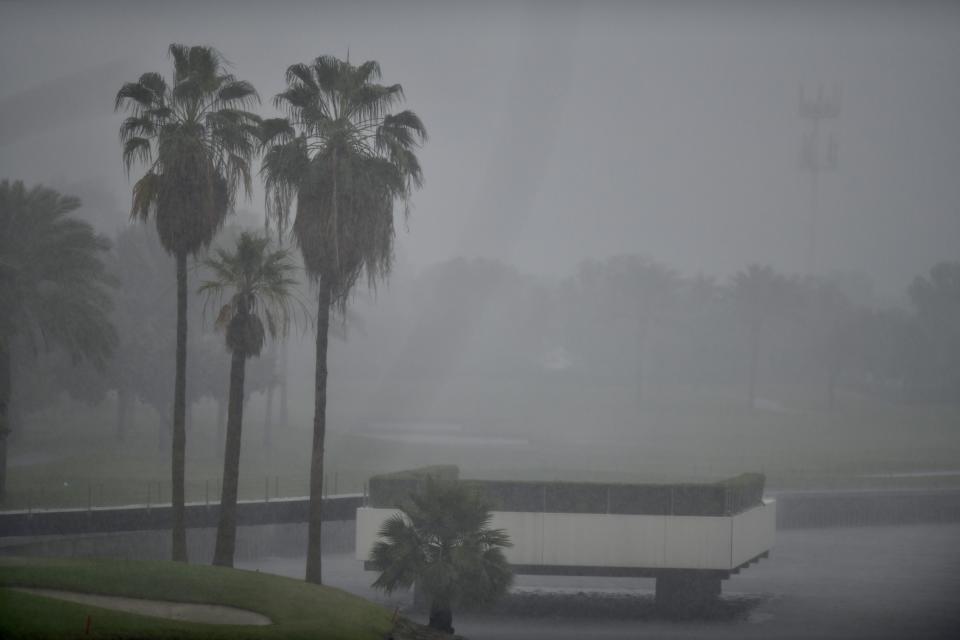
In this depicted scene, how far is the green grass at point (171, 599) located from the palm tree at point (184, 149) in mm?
6289

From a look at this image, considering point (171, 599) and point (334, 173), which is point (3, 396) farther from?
point (171, 599)

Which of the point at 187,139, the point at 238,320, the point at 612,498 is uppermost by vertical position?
the point at 187,139

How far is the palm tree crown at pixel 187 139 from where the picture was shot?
40094 millimetres

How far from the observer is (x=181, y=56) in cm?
4075

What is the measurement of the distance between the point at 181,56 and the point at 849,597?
36124 millimetres

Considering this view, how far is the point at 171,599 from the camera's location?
32.4 m

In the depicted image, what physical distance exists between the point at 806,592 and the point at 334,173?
97.8 feet

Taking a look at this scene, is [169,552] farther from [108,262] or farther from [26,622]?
[108,262]

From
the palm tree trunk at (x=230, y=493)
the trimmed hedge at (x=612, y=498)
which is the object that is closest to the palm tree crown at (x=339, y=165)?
the palm tree trunk at (x=230, y=493)

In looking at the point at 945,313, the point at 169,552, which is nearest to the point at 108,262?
the point at 169,552

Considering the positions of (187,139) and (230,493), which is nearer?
(187,139)

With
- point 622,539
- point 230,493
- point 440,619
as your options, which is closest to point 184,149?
point 230,493

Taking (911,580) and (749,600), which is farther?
(911,580)

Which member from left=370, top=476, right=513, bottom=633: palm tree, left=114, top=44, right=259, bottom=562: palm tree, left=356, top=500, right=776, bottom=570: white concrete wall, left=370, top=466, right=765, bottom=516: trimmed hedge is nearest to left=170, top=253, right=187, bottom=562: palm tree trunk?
left=114, top=44, right=259, bottom=562: palm tree
